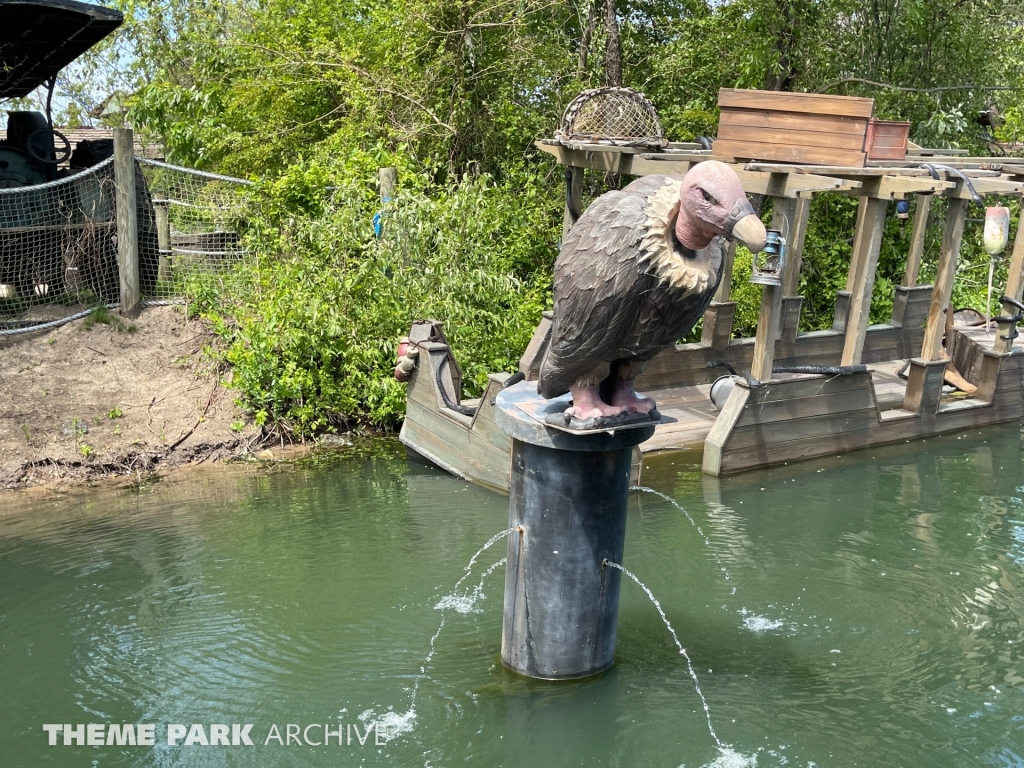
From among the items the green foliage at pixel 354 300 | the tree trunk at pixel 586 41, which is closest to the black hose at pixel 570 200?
the green foliage at pixel 354 300

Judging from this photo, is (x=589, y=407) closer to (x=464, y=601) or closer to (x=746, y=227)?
(x=746, y=227)

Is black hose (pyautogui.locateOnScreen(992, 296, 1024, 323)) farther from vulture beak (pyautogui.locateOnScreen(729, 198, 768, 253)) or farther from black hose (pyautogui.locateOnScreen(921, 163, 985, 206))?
vulture beak (pyautogui.locateOnScreen(729, 198, 768, 253))

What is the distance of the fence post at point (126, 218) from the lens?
8258 mm

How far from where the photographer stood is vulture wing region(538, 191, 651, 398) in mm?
3383

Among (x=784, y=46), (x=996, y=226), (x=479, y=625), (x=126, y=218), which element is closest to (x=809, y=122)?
(x=996, y=226)

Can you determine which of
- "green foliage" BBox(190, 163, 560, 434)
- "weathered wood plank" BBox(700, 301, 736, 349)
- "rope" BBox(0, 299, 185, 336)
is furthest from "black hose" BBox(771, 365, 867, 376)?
"rope" BBox(0, 299, 185, 336)

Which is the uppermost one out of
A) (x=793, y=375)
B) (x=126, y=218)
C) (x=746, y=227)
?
(x=746, y=227)

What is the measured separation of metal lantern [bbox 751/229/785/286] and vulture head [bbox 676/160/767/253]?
3572mm

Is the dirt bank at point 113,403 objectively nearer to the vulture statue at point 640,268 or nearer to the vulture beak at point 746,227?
the vulture statue at point 640,268

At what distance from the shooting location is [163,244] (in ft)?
29.0

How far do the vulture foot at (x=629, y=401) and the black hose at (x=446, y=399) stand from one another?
3.25 m

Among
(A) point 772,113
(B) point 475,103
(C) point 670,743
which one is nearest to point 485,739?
(C) point 670,743

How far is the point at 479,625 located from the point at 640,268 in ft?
7.52

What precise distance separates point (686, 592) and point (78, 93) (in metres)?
22.2
